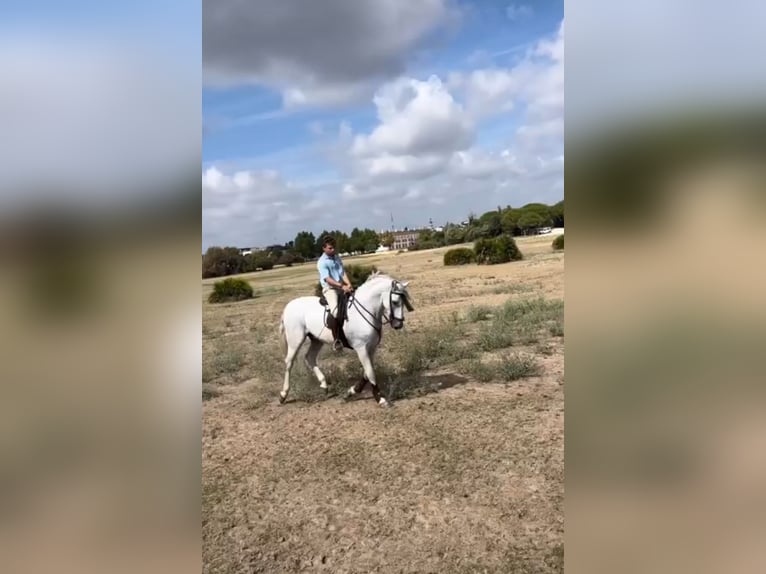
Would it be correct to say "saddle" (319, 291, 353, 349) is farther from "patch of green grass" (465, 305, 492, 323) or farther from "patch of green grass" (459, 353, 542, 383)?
"patch of green grass" (465, 305, 492, 323)

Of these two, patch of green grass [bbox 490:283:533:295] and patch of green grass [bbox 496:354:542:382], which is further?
patch of green grass [bbox 490:283:533:295]

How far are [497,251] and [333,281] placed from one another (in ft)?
49.1

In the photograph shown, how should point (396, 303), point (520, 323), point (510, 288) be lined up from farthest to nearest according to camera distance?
point (510, 288), point (520, 323), point (396, 303)

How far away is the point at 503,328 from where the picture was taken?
8.65 metres

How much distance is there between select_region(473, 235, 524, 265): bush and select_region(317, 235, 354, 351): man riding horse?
14.6m

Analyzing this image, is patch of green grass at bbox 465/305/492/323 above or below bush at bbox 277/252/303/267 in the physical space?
below

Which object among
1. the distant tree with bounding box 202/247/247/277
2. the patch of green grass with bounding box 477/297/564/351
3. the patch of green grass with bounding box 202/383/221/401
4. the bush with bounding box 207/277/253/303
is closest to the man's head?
the patch of green grass with bounding box 202/383/221/401

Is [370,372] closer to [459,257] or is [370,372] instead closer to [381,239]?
[459,257]

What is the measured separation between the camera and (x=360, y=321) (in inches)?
220

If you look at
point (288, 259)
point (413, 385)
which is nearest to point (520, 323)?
point (413, 385)

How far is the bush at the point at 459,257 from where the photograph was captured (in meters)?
20.4

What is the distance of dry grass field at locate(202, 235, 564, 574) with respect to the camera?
2.98 m
